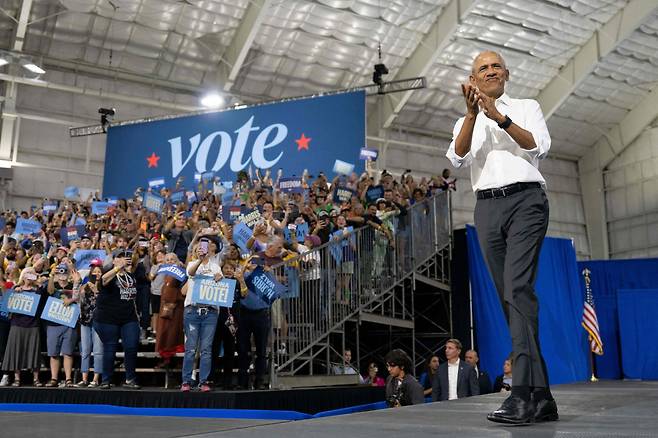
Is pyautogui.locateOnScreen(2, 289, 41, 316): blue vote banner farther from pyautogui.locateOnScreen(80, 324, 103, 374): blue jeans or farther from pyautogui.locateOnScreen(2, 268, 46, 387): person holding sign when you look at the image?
pyautogui.locateOnScreen(80, 324, 103, 374): blue jeans

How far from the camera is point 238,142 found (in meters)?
15.4

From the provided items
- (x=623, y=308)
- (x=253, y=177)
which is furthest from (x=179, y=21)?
(x=623, y=308)

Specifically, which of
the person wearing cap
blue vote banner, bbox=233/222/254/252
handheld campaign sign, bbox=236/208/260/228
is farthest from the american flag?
blue vote banner, bbox=233/222/254/252

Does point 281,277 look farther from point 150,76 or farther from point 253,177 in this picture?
point 150,76

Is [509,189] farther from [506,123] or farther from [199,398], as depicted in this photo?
[199,398]

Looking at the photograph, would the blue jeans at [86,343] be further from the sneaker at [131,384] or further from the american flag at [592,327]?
the american flag at [592,327]

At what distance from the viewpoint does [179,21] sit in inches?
772

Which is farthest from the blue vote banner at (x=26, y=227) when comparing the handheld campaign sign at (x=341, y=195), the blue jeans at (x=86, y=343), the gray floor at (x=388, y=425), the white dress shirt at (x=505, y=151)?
the white dress shirt at (x=505, y=151)

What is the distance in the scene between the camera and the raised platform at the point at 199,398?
279 inches

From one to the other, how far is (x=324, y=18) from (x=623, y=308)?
11.6m

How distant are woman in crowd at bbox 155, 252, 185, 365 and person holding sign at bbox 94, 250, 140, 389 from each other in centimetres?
34

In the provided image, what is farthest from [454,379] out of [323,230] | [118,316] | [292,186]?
[292,186]

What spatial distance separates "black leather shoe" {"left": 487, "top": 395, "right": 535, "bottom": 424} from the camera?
8.13 feet

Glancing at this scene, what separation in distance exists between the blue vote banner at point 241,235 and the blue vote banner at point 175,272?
860 millimetres
